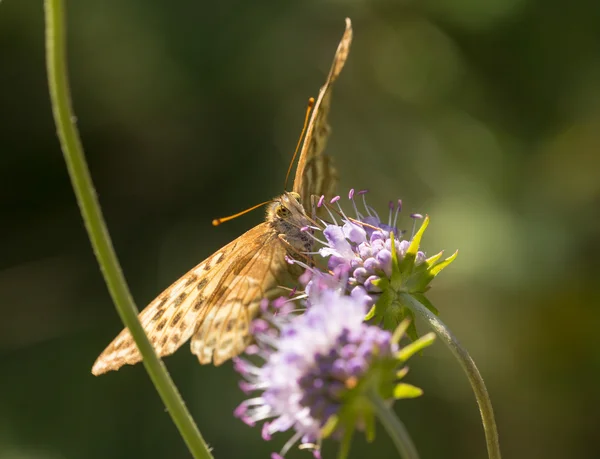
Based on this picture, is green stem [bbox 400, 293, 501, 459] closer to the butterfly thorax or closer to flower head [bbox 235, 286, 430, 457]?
flower head [bbox 235, 286, 430, 457]

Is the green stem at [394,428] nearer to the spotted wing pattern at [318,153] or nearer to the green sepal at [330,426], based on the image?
the green sepal at [330,426]

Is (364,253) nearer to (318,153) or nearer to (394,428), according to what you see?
(394,428)

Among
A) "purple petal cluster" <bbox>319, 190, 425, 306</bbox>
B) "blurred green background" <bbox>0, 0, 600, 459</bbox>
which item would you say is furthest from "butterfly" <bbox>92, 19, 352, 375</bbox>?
"blurred green background" <bbox>0, 0, 600, 459</bbox>

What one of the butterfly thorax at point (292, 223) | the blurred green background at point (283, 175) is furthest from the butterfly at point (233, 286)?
the blurred green background at point (283, 175)

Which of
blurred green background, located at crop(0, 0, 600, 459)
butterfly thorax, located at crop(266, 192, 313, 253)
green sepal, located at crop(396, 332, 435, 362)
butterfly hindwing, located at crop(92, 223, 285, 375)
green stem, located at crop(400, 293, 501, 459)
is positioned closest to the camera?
green sepal, located at crop(396, 332, 435, 362)

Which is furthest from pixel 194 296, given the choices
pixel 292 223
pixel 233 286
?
pixel 292 223

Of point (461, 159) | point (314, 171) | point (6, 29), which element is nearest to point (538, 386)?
point (461, 159)
